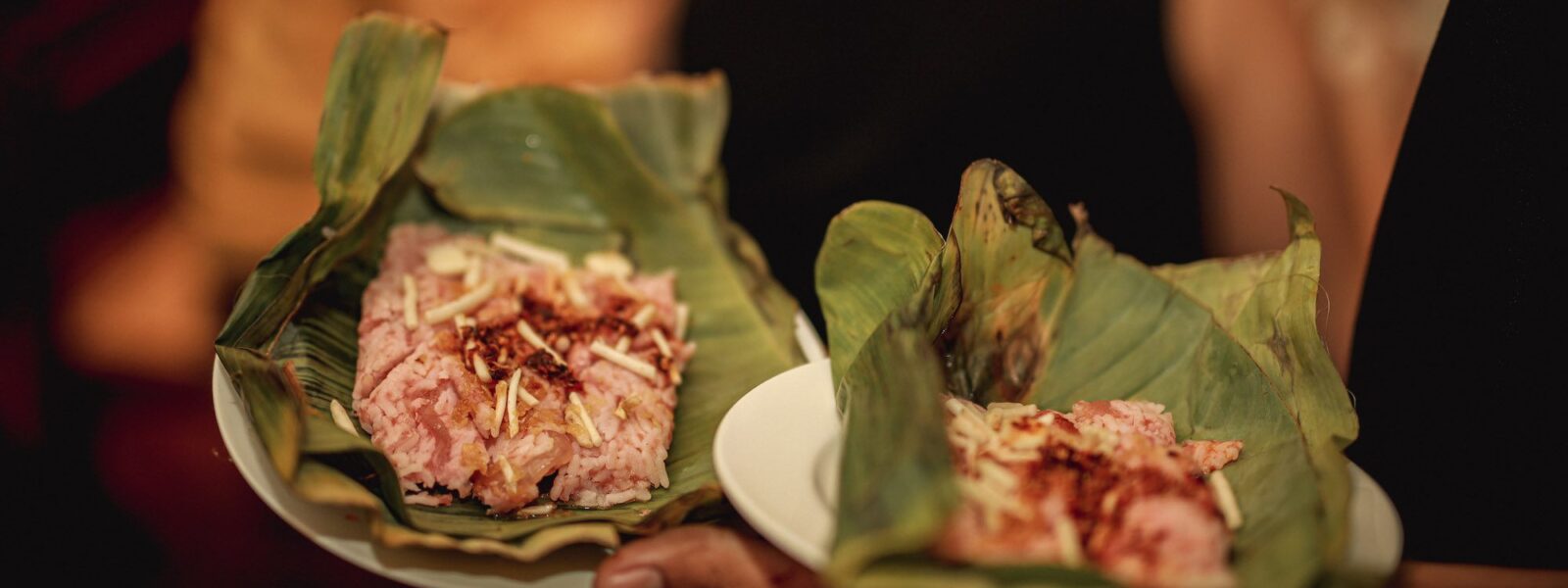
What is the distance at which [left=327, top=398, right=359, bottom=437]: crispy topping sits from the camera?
1.55 m

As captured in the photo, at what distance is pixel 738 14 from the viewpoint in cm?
320

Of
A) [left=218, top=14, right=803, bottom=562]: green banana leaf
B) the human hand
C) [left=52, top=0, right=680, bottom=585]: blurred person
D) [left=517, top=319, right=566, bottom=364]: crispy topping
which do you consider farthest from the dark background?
the human hand

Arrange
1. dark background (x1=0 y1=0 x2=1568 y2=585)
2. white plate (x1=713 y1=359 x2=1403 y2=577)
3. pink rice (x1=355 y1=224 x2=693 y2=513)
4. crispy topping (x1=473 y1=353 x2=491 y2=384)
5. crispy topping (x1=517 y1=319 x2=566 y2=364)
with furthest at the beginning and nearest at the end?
dark background (x1=0 y1=0 x2=1568 y2=585) < crispy topping (x1=517 y1=319 x2=566 y2=364) < crispy topping (x1=473 y1=353 x2=491 y2=384) < pink rice (x1=355 y1=224 x2=693 y2=513) < white plate (x1=713 y1=359 x2=1403 y2=577)

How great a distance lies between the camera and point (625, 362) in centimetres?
175

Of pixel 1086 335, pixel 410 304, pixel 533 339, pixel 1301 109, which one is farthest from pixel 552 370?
pixel 1301 109

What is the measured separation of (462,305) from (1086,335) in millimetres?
1152

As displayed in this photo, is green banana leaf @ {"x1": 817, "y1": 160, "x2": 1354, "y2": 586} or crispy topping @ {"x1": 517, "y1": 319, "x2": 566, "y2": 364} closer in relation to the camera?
green banana leaf @ {"x1": 817, "y1": 160, "x2": 1354, "y2": 586}

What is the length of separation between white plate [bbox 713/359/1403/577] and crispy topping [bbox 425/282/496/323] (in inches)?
24.9

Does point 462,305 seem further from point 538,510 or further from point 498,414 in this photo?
point 538,510

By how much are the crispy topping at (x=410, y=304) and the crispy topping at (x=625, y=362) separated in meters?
0.34

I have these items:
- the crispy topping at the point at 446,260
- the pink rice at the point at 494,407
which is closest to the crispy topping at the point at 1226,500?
the pink rice at the point at 494,407

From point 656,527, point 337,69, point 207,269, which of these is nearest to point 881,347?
point 656,527

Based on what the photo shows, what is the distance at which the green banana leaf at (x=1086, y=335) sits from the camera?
1.29m

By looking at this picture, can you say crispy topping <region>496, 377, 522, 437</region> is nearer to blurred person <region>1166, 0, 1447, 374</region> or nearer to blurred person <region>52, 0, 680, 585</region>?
blurred person <region>52, 0, 680, 585</region>
